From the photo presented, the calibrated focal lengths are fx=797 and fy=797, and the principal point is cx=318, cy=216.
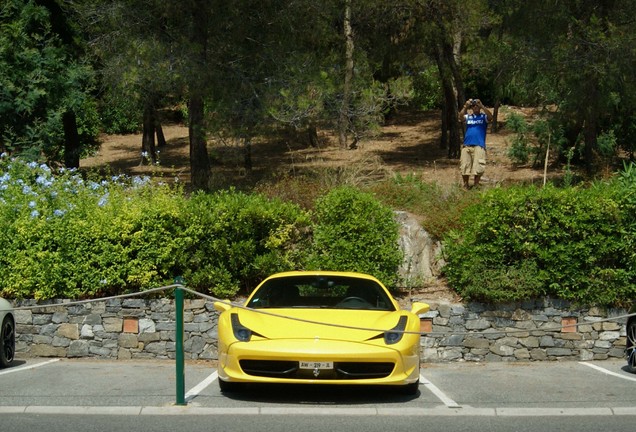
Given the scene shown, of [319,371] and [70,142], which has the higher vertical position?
[70,142]

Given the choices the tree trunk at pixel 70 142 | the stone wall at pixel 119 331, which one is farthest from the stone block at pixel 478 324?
the tree trunk at pixel 70 142

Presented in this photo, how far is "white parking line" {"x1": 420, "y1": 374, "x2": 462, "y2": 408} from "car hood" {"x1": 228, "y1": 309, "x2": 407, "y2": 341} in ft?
3.04

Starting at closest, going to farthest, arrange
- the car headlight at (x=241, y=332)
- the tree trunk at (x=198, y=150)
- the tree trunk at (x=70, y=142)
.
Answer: the car headlight at (x=241, y=332) → the tree trunk at (x=198, y=150) → the tree trunk at (x=70, y=142)

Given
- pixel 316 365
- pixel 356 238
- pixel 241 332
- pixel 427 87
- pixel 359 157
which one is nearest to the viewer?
pixel 316 365

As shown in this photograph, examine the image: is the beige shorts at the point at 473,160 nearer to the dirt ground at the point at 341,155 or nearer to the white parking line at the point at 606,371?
the dirt ground at the point at 341,155

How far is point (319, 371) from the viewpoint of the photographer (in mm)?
7484

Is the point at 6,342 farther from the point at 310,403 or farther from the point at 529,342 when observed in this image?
the point at 529,342

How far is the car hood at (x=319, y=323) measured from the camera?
779 cm

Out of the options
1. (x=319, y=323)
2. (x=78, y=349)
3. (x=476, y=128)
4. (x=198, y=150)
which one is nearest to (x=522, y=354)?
(x=319, y=323)

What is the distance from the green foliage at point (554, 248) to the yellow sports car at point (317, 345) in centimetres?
334

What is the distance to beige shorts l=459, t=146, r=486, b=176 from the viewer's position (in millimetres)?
15781

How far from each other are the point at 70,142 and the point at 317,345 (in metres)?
17.4

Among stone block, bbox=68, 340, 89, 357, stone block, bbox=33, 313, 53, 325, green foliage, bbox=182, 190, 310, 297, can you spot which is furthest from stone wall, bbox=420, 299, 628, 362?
stone block, bbox=33, 313, 53, 325

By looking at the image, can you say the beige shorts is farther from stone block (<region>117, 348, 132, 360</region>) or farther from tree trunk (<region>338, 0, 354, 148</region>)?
stone block (<region>117, 348, 132, 360</region>)
